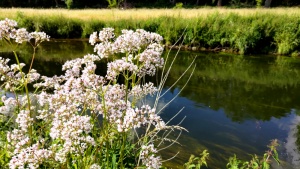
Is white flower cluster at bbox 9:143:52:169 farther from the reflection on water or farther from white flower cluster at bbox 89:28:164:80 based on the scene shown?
the reflection on water

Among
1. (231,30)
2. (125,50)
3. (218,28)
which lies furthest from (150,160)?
(218,28)

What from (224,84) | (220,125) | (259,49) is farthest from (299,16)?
(220,125)

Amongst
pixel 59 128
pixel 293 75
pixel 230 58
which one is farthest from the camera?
pixel 230 58

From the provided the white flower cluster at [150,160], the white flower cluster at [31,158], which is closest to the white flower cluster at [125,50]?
the white flower cluster at [150,160]

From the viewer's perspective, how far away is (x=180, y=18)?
18062 mm

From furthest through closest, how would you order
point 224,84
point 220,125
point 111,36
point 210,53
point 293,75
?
point 210,53
point 293,75
point 224,84
point 220,125
point 111,36

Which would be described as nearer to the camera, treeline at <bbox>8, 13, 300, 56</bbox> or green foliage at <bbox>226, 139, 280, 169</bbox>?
green foliage at <bbox>226, 139, 280, 169</bbox>

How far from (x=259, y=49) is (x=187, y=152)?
1184 centimetres

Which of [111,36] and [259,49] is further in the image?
[259,49]

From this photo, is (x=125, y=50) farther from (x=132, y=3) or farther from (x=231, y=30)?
(x=132, y=3)

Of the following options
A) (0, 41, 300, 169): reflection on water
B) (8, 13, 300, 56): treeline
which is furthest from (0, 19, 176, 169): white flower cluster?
(8, 13, 300, 56): treeline

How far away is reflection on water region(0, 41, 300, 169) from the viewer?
22.1ft

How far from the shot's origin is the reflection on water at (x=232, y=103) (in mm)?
6734

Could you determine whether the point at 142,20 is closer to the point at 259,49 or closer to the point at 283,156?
the point at 259,49
